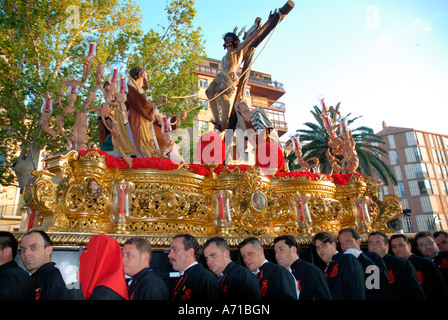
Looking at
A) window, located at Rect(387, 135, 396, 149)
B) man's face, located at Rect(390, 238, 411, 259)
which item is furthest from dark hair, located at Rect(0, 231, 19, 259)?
window, located at Rect(387, 135, 396, 149)

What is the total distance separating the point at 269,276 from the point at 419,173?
194 feet

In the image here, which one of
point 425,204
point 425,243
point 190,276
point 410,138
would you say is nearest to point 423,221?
point 425,204

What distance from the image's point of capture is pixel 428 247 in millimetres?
5414

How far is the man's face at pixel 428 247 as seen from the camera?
212 inches

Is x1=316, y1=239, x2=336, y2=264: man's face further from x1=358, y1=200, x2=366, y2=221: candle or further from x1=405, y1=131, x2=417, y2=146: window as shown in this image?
x1=405, y1=131, x2=417, y2=146: window

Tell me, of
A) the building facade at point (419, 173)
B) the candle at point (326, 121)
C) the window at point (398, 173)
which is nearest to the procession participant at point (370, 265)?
the candle at point (326, 121)

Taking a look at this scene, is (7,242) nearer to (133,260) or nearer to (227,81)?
(133,260)

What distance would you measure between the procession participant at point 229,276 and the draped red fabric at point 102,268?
107cm

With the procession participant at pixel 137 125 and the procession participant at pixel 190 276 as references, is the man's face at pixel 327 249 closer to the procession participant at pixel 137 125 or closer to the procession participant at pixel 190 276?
the procession participant at pixel 190 276

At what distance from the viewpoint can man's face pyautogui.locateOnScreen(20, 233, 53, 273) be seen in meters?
3.27

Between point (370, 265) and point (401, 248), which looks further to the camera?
point (401, 248)

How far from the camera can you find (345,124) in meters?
9.86
